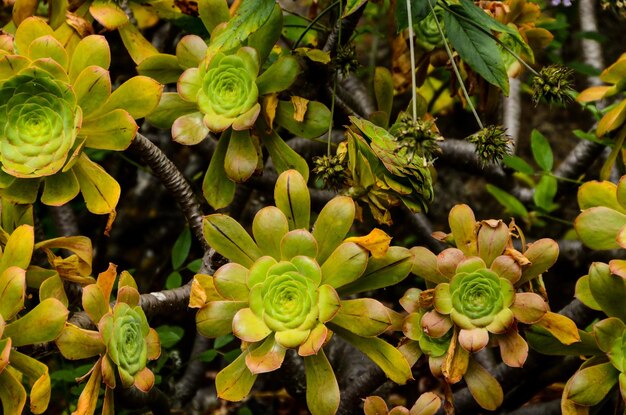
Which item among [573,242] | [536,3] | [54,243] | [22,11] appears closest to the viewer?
[54,243]

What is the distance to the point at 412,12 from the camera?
1.01 metres

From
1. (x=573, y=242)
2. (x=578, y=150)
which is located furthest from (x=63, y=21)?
(x=573, y=242)

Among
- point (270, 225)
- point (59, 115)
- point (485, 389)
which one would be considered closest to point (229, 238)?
point (270, 225)

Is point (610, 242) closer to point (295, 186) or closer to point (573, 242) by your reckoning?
point (295, 186)

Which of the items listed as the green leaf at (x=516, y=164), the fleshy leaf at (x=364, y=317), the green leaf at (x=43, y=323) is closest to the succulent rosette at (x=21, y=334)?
the green leaf at (x=43, y=323)

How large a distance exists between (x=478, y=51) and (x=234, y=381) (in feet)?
1.75

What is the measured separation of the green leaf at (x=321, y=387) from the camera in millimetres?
1026

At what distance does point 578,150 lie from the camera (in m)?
1.61

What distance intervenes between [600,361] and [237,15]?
66 centimetres

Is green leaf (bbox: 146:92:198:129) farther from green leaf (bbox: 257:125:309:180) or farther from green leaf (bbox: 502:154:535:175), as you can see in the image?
green leaf (bbox: 502:154:535:175)

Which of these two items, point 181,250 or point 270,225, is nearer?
point 270,225

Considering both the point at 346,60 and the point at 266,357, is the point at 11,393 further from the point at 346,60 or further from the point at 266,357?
the point at 346,60

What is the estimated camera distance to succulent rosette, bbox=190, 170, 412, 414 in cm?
98

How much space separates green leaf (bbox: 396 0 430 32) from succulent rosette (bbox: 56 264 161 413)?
0.48m
